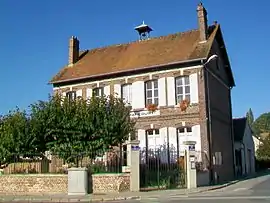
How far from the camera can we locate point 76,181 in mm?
20750

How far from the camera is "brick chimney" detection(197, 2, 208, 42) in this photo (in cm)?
2970

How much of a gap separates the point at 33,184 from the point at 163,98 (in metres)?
11.3

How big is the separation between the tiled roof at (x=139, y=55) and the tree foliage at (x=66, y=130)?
7194 millimetres

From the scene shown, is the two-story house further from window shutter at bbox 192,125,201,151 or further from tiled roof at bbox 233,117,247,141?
tiled roof at bbox 233,117,247,141

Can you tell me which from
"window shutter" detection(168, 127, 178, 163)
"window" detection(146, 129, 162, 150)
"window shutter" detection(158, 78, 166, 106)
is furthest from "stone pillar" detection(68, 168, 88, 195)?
"window shutter" detection(158, 78, 166, 106)

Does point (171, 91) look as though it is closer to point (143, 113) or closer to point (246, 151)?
point (143, 113)

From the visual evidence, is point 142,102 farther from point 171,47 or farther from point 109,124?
point 109,124

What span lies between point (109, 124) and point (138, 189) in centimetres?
426

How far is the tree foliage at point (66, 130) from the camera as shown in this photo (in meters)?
23.1

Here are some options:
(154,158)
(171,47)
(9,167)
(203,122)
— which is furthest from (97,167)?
(171,47)

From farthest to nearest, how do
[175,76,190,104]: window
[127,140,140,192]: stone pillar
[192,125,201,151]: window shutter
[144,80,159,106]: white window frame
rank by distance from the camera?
1. [144,80,159,106]: white window frame
2. [175,76,190,104]: window
3. [192,125,201,151]: window shutter
4. [127,140,140,192]: stone pillar

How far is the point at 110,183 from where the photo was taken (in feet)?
68.5

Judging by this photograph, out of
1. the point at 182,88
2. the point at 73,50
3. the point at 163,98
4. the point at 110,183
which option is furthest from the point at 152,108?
the point at 73,50

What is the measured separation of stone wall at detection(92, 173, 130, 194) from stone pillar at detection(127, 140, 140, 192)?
251mm
